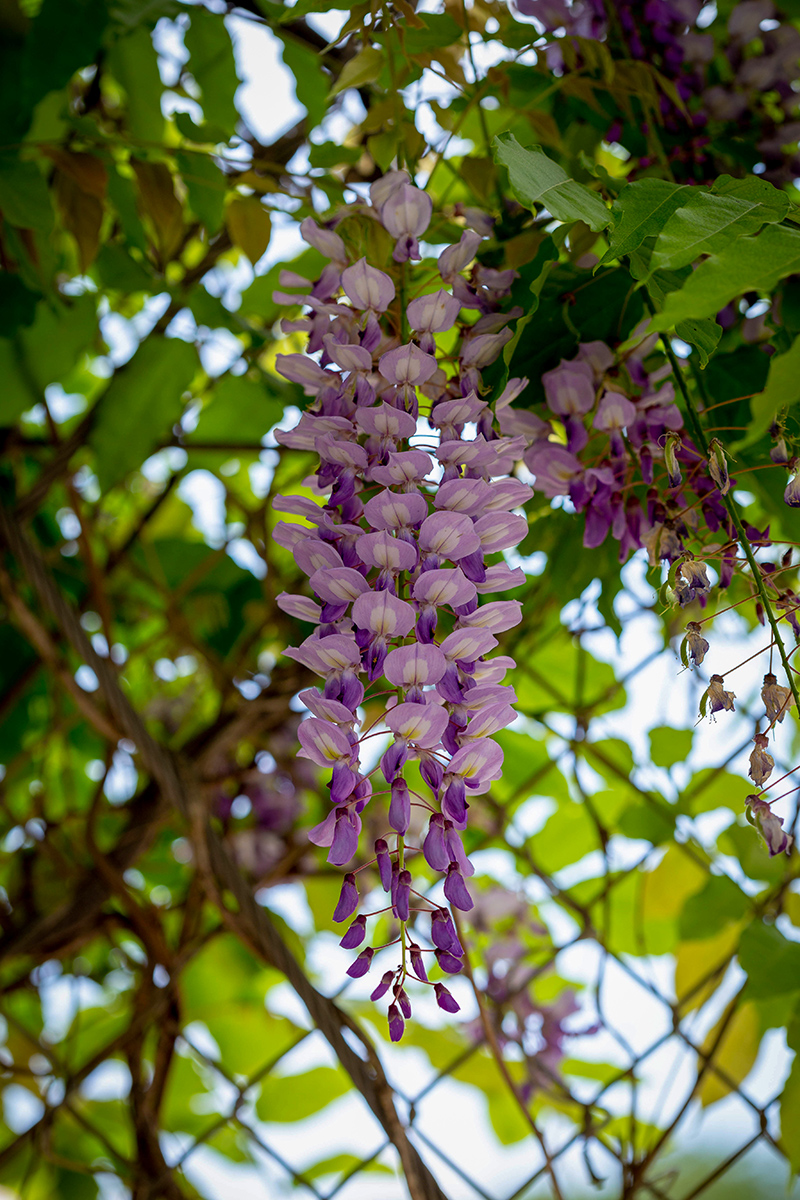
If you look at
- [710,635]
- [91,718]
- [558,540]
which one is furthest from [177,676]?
[558,540]

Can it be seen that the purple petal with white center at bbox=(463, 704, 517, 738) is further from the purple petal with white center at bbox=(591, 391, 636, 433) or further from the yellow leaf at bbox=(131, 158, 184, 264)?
the yellow leaf at bbox=(131, 158, 184, 264)

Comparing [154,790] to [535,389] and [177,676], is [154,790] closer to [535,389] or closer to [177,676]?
[177,676]

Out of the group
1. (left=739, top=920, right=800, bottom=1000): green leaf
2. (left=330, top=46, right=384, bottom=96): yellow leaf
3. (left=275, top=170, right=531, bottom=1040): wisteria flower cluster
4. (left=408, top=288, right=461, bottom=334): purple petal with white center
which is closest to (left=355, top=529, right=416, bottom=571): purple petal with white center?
(left=275, top=170, right=531, bottom=1040): wisteria flower cluster

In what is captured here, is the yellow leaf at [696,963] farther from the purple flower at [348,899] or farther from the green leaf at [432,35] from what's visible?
the green leaf at [432,35]

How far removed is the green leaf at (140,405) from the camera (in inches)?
31.5

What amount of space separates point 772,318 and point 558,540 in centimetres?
18

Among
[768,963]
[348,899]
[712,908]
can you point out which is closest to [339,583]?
[348,899]

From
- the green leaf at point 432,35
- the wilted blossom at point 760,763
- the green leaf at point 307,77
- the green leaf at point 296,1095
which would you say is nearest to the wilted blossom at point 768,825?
the wilted blossom at point 760,763

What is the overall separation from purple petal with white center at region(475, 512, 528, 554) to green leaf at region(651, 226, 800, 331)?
0.11 m

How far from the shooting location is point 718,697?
0.37 m

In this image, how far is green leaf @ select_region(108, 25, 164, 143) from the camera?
2.33 feet

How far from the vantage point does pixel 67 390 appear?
4.16 feet

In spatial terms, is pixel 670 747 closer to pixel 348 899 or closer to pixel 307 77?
pixel 348 899

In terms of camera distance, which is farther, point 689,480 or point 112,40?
point 112,40
